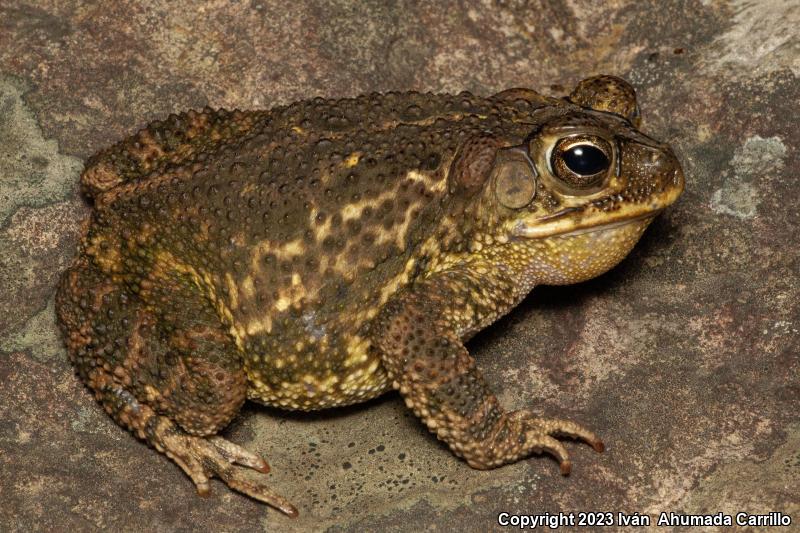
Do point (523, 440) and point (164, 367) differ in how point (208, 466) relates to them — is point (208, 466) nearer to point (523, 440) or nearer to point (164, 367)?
point (164, 367)

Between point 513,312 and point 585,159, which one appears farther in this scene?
point 513,312

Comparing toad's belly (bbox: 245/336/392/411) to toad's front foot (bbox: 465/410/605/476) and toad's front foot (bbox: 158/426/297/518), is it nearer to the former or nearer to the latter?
toad's front foot (bbox: 158/426/297/518)

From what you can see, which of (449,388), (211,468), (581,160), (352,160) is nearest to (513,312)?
(449,388)

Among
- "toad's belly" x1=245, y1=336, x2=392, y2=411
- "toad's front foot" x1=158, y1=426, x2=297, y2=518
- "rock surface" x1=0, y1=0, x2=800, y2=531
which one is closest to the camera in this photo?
"rock surface" x1=0, y1=0, x2=800, y2=531

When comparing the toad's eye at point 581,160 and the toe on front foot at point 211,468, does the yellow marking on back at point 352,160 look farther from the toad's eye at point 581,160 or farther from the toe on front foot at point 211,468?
the toe on front foot at point 211,468

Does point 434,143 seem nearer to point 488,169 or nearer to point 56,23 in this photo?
point 488,169

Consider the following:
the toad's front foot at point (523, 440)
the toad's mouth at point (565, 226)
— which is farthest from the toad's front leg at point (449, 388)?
the toad's mouth at point (565, 226)

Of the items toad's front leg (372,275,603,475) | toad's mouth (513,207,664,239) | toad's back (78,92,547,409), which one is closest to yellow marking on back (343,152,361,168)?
toad's back (78,92,547,409)

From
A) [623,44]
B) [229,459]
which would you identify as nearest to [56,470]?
[229,459]
